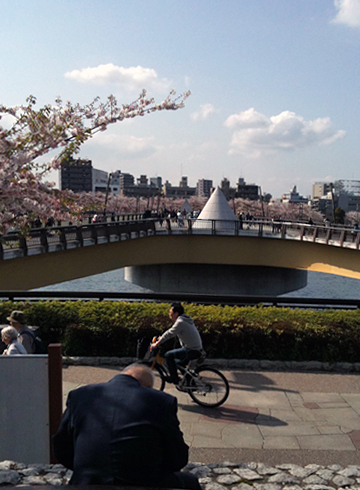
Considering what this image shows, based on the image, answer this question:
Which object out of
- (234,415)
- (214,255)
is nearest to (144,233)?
(214,255)

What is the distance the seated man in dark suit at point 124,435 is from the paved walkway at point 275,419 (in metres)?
2.86

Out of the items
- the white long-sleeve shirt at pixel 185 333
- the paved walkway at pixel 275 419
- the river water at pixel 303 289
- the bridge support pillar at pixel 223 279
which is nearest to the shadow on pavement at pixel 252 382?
the paved walkway at pixel 275 419

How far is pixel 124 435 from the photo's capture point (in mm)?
3088

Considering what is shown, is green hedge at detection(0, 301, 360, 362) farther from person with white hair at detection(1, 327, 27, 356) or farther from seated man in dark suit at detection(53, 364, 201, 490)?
seated man in dark suit at detection(53, 364, 201, 490)

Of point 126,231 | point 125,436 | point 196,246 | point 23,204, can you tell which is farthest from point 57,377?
point 196,246

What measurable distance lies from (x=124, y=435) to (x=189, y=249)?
33.9 metres

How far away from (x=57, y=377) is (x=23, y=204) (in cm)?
385

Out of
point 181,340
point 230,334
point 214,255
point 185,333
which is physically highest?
point 185,333

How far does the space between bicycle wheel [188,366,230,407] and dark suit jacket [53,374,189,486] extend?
400 centimetres

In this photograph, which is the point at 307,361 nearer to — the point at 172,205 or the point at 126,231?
the point at 126,231

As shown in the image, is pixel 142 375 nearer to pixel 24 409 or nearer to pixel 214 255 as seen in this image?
pixel 24 409

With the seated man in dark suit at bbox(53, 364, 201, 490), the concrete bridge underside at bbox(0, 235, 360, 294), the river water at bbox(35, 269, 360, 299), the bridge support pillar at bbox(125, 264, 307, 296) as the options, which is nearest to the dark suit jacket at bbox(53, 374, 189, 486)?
the seated man in dark suit at bbox(53, 364, 201, 490)

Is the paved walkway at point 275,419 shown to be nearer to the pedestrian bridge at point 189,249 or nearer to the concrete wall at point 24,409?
the concrete wall at point 24,409

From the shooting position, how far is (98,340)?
383 inches
